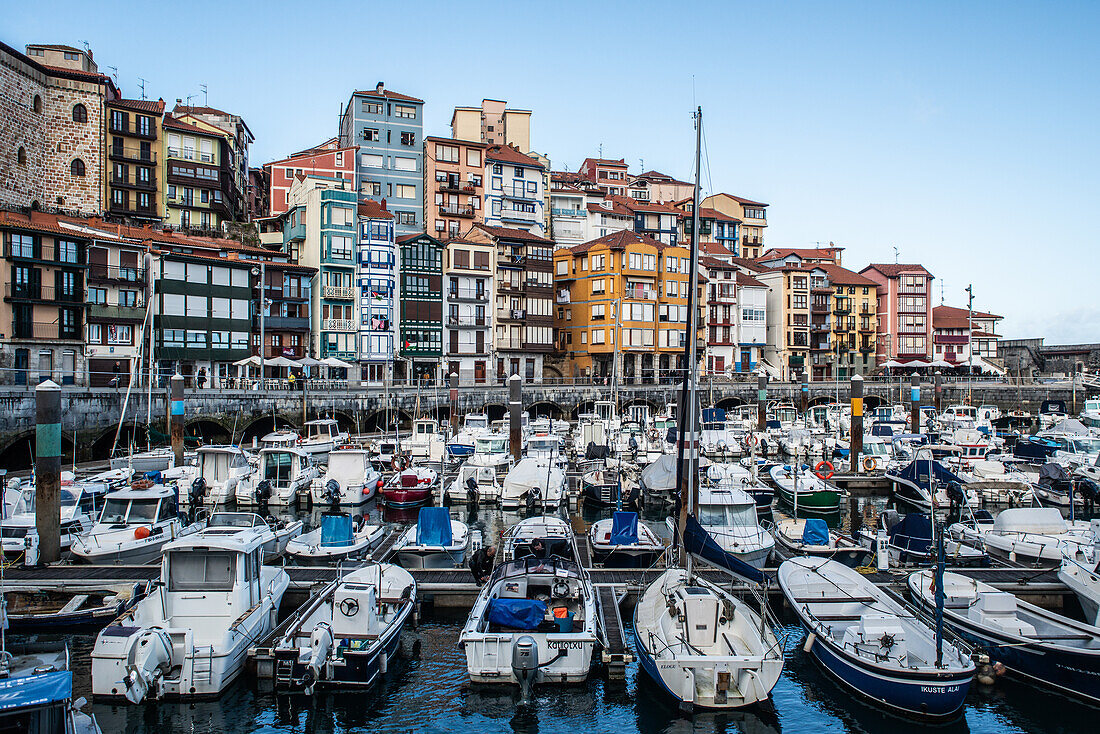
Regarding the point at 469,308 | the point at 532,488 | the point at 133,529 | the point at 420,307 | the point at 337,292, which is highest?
the point at 337,292

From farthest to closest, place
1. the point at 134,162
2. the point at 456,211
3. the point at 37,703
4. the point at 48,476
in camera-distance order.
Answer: the point at 456,211
the point at 134,162
the point at 48,476
the point at 37,703

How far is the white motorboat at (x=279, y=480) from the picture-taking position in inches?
1405

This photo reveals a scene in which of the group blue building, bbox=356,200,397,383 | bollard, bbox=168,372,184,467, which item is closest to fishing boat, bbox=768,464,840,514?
bollard, bbox=168,372,184,467

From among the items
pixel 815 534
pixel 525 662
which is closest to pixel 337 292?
pixel 815 534

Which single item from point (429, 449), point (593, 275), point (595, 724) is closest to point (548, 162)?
point (593, 275)

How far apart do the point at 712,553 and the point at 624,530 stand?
3.04 meters

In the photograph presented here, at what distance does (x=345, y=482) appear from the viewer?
37.1m

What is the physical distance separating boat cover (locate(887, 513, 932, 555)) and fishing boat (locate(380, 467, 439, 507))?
69.0 feet

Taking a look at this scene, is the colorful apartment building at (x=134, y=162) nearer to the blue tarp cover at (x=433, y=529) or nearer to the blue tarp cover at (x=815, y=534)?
the blue tarp cover at (x=433, y=529)

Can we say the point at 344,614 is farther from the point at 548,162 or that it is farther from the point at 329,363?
the point at 548,162

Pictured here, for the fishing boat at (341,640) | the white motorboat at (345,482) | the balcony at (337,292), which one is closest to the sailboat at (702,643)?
the fishing boat at (341,640)

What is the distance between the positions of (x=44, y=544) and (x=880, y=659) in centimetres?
2315

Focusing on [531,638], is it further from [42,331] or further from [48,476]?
A: [42,331]

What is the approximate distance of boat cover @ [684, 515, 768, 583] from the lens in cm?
2214
